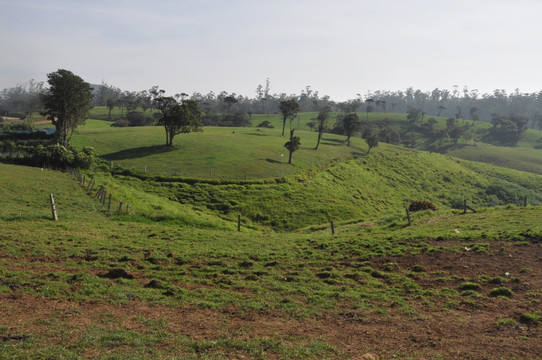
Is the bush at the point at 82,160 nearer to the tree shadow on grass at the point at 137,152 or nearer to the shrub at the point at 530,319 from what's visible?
the tree shadow on grass at the point at 137,152

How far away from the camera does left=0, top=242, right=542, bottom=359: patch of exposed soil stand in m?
11.6

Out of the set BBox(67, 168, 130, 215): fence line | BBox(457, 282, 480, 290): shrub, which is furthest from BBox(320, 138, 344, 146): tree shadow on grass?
BBox(457, 282, 480, 290): shrub

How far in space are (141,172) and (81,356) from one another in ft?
187

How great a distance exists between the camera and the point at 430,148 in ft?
610

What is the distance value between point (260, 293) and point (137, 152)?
69.1 meters

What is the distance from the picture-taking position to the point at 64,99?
73750mm

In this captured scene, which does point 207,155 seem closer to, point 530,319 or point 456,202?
point 456,202

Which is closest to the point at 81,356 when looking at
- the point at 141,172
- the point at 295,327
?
the point at 295,327

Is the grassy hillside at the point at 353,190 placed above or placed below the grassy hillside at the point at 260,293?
below

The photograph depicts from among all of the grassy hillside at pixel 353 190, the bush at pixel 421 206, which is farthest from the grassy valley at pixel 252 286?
the grassy hillside at pixel 353 190

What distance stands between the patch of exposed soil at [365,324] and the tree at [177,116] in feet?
232

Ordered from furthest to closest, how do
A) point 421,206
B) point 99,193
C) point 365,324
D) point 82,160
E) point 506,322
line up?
point 82,160
point 421,206
point 99,193
point 506,322
point 365,324

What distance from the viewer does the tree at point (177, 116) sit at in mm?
80750

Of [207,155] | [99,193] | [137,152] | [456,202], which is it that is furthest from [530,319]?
[456,202]
